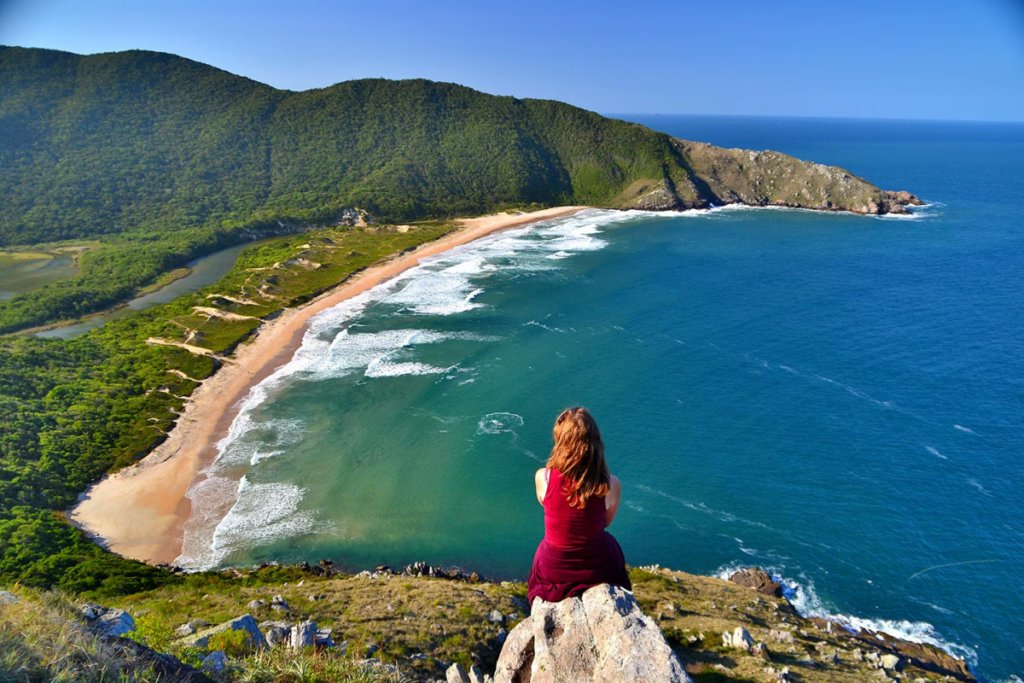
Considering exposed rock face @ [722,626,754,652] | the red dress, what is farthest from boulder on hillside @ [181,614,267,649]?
exposed rock face @ [722,626,754,652]

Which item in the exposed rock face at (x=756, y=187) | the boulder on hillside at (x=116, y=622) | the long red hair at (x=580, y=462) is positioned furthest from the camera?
the exposed rock face at (x=756, y=187)

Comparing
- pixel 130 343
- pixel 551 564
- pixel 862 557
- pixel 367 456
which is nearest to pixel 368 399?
pixel 367 456

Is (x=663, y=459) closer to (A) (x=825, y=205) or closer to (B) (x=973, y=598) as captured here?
(B) (x=973, y=598)

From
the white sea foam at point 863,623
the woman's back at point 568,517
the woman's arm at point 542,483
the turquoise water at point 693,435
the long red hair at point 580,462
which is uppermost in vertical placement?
the long red hair at point 580,462

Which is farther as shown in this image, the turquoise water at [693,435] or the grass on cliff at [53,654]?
the turquoise water at [693,435]

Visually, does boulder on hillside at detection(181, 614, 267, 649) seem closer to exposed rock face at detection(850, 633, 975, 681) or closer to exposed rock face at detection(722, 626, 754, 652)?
exposed rock face at detection(722, 626, 754, 652)

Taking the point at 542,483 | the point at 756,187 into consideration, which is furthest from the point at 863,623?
the point at 756,187

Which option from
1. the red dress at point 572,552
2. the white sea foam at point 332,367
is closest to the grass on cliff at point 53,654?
the red dress at point 572,552

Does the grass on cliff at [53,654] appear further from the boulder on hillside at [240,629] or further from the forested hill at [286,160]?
the forested hill at [286,160]
